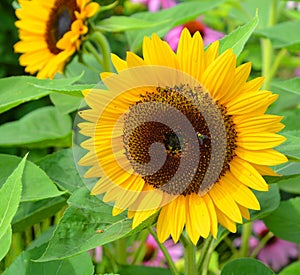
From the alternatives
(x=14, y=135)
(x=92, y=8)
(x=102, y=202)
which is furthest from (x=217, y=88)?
(x=14, y=135)

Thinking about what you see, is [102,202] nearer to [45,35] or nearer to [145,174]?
[145,174]

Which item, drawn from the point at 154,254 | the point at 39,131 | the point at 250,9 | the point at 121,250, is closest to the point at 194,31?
the point at 250,9

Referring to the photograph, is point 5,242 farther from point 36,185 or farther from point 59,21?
point 59,21

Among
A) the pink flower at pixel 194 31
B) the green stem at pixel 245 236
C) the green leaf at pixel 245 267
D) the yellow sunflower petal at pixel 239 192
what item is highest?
the yellow sunflower petal at pixel 239 192

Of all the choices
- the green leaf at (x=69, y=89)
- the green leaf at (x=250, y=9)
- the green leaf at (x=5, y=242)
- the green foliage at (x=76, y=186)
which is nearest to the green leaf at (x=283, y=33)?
the green foliage at (x=76, y=186)

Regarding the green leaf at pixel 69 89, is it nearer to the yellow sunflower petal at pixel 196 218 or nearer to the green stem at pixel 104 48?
the yellow sunflower petal at pixel 196 218

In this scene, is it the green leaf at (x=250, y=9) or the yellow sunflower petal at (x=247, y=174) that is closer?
the yellow sunflower petal at (x=247, y=174)

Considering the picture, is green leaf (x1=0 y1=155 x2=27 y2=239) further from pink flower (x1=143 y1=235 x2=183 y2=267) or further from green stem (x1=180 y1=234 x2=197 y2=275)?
pink flower (x1=143 y1=235 x2=183 y2=267)

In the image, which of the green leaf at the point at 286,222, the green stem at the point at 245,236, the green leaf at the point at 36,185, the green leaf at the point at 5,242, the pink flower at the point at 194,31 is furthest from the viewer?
the pink flower at the point at 194,31
